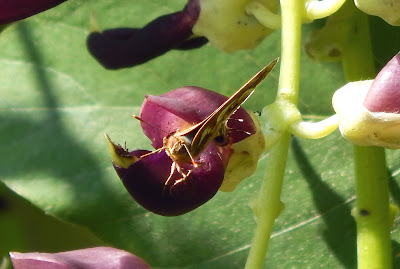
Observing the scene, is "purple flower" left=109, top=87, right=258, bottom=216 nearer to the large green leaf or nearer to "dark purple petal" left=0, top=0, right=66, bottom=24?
"dark purple petal" left=0, top=0, right=66, bottom=24

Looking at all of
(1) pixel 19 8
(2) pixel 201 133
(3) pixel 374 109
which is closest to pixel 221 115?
(2) pixel 201 133

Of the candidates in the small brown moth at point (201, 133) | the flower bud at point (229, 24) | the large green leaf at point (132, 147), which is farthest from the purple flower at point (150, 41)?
the small brown moth at point (201, 133)

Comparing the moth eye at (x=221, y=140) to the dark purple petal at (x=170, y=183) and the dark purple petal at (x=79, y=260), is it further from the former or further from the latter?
the dark purple petal at (x=79, y=260)

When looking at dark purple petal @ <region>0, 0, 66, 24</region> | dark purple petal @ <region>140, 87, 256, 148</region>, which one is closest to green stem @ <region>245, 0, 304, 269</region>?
dark purple petal @ <region>140, 87, 256, 148</region>

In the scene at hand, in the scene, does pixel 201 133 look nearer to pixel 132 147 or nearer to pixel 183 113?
pixel 183 113

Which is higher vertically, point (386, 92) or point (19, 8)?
point (19, 8)

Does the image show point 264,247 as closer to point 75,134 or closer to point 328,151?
point 328,151

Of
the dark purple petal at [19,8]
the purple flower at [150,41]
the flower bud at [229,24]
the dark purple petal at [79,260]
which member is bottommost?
the dark purple petal at [79,260]
